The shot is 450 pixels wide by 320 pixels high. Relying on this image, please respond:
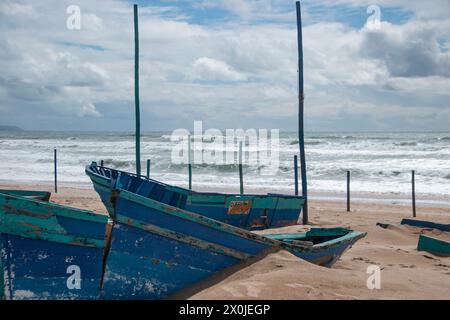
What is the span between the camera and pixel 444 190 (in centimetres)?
2383

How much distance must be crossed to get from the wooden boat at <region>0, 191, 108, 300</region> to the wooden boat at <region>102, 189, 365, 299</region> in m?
0.18

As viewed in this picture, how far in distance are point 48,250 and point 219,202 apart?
6.25 meters

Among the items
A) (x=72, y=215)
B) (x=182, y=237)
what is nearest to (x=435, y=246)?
(x=182, y=237)

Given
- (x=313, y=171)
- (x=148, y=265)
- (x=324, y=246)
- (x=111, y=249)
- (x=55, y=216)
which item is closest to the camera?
(x=55, y=216)

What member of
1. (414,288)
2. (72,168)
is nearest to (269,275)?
(414,288)

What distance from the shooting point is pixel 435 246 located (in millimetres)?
8781

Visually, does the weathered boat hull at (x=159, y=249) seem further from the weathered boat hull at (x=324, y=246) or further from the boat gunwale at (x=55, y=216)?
the weathered boat hull at (x=324, y=246)

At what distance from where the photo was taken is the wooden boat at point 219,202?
10688 mm

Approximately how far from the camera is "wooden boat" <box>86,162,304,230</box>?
1069cm

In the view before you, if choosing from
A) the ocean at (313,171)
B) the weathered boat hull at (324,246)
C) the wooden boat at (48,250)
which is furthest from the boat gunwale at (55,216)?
the ocean at (313,171)

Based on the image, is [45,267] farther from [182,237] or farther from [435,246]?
[435,246]

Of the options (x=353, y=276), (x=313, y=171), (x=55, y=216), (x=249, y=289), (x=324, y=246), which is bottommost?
(x=313, y=171)

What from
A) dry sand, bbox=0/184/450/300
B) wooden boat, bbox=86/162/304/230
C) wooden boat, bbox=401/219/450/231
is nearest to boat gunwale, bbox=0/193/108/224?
dry sand, bbox=0/184/450/300
